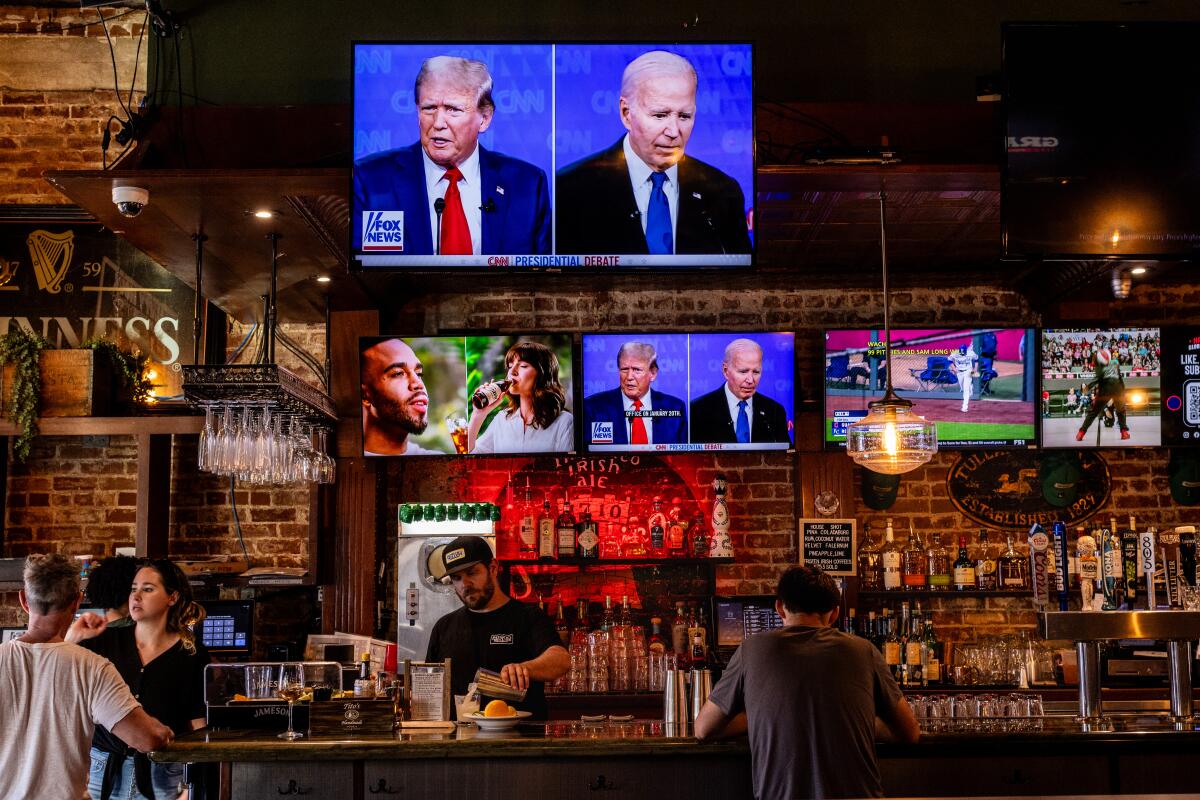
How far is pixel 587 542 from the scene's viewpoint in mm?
6621

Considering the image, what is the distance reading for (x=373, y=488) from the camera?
6695 mm

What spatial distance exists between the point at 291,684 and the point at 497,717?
0.78 metres

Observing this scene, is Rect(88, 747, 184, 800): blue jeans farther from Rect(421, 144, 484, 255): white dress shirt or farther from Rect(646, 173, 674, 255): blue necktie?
Rect(646, 173, 674, 255): blue necktie

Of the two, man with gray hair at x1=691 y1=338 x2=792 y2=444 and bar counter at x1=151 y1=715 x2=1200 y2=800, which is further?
man with gray hair at x1=691 y1=338 x2=792 y2=444

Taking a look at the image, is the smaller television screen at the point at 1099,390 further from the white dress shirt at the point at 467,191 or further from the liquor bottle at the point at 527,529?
the white dress shirt at the point at 467,191

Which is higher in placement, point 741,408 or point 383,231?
point 383,231

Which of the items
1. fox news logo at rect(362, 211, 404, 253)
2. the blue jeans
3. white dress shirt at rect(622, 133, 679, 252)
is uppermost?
white dress shirt at rect(622, 133, 679, 252)

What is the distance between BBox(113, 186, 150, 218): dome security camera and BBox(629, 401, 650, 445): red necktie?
108 inches

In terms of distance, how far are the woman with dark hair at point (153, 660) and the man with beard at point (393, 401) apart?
196cm

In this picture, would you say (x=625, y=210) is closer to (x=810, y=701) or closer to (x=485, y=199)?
(x=485, y=199)

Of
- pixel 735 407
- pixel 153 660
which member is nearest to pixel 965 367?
pixel 735 407

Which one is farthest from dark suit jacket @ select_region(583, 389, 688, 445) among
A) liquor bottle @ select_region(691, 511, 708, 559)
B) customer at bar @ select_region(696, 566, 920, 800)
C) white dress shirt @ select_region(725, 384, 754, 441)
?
customer at bar @ select_region(696, 566, 920, 800)

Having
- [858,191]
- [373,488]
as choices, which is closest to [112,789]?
[373,488]

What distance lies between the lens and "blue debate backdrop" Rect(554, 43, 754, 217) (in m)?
3.94
